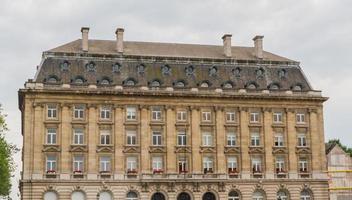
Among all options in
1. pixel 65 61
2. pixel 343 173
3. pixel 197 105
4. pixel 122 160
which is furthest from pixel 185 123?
pixel 343 173

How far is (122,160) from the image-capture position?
88250 millimetres

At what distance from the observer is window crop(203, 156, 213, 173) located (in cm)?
9062

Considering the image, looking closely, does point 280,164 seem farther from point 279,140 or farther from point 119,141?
point 119,141

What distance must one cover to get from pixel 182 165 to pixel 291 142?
14.7m

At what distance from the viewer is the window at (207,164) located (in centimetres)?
9062

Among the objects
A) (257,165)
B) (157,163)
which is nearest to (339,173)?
(257,165)

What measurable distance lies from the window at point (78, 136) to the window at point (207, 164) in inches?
611

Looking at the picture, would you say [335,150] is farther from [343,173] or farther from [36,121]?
[36,121]

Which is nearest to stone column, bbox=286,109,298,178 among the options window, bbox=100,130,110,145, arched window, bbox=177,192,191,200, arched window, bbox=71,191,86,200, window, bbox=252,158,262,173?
window, bbox=252,158,262,173

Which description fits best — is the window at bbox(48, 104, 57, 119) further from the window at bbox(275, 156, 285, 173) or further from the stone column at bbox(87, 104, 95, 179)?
the window at bbox(275, 156, 285, 173)

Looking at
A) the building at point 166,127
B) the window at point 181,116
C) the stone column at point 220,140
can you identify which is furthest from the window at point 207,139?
the window at point 181,116

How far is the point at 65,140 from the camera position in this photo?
285 ft

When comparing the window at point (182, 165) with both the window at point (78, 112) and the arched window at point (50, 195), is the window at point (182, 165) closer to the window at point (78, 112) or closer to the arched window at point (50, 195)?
the window at point (78, 112)

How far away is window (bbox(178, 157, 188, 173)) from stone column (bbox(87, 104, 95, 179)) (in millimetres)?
10244
